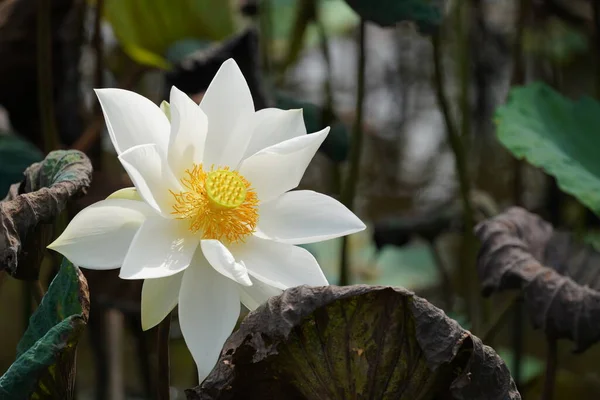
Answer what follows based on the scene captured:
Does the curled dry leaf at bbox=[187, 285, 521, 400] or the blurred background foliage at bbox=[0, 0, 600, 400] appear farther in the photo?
the blurred background foliage at bbox=[0, 0, 600, 400]

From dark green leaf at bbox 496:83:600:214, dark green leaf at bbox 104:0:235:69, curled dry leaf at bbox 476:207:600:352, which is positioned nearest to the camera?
curled dry leaf at bbox 476:207:600:352

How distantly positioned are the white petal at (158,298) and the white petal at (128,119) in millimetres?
94

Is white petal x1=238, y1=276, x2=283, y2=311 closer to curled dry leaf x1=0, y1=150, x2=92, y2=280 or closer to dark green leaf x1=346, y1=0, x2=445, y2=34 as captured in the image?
curled dry leaf x1=0, y1=150, x2=92, y2=280

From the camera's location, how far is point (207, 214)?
60cm

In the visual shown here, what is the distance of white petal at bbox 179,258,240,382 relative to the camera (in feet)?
1.86

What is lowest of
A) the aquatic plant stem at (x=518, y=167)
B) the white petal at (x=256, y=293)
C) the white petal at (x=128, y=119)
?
the aquatic plant stem at (x=518, y=167)

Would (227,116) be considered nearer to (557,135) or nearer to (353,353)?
(353,353)

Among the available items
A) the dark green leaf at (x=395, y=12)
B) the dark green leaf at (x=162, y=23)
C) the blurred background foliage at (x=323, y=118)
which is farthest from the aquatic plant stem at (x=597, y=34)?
the dark green leaf at (x=162, y=23)

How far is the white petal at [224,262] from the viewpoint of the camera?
21.4 inches

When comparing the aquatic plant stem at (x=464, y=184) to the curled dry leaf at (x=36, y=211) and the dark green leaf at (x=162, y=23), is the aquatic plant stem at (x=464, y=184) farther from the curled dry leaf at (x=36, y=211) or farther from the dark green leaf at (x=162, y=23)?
the curled dry leaf at (x=36, y=211)

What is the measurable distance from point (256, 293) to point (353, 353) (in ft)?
0.27

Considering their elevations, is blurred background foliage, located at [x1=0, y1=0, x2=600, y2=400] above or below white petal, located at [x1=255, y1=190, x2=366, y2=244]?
below

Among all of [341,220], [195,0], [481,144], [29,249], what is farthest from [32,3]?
[481,144]

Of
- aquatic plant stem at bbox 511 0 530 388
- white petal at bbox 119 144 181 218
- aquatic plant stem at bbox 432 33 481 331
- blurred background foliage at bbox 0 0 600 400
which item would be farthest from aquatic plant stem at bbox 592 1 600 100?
white petal at bbox 119 144 181 218
